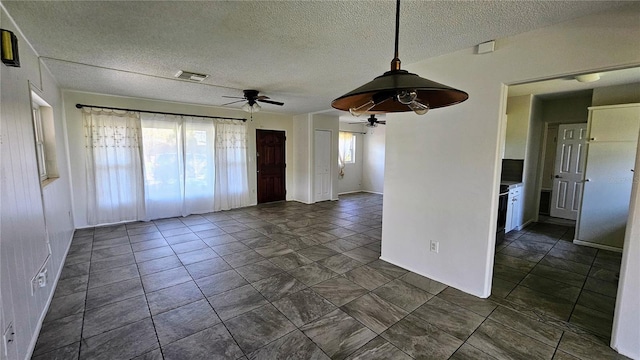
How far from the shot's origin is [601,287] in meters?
2.76

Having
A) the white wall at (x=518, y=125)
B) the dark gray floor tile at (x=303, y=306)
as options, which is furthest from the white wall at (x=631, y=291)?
the white wall at (x=518, y=125)

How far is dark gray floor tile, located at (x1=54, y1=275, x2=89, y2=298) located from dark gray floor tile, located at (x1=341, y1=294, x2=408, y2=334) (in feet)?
8.83

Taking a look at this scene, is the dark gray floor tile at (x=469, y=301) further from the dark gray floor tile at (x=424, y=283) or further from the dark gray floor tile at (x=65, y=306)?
the dark gray floor tile at (x=65, y=306)

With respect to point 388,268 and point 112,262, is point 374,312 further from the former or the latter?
point 112,262

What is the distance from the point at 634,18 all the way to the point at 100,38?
4095 millimetres

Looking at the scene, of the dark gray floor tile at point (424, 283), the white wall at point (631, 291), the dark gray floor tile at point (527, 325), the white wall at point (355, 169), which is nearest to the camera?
the white wall at point (631, 291)

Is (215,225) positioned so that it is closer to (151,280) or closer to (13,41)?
(151,280)

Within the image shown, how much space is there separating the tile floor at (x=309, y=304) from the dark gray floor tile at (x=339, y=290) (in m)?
0.02

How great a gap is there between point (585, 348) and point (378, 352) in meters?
1.50

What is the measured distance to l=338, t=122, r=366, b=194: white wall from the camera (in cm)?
883

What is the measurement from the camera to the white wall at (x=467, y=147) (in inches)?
76.6

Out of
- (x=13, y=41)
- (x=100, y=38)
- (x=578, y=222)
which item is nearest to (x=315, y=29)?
(x=100, y=38)

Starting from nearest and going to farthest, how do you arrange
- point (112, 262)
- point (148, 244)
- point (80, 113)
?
1. point (112, 262)
2. point (148, 244)
3. point (80, 113)

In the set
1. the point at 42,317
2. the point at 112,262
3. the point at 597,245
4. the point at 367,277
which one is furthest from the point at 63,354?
the point at 597,245
